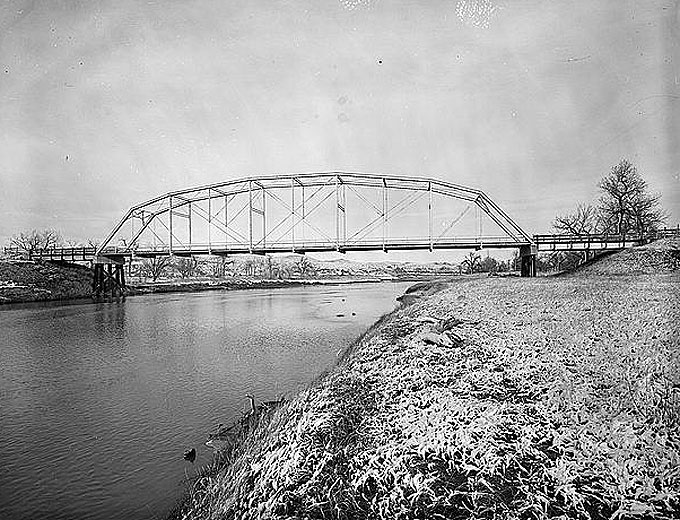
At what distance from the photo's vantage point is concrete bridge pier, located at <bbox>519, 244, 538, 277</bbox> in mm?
42375

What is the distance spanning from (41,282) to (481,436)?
61.1 meters

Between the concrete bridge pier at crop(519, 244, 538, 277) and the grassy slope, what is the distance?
52361mm

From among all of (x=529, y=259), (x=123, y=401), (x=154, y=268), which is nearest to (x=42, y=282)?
(x=154, y=268)

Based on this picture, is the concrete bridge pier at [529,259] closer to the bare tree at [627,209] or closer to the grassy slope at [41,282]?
the bare tree at [627,209]

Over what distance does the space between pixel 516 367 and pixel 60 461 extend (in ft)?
26.0

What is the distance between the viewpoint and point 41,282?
174ft

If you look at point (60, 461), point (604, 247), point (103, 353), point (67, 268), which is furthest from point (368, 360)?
point (67, 268)

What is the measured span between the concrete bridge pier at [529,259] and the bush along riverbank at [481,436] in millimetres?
36133

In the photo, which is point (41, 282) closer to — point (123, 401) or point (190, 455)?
point (123, 401)

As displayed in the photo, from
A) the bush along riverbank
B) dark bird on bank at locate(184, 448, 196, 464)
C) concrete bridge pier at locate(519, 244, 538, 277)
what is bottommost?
dark bird on bank at locate(184, 448, 196, 464)

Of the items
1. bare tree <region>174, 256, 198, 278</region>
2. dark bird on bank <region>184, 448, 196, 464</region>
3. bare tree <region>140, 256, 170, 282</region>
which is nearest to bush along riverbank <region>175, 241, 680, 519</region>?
dark bird on bank <region>184, 448, 196, 464</region>

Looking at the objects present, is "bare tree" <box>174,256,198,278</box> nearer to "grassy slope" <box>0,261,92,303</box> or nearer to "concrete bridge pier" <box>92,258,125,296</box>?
"grassy slope" <box>0,261,92,303</box>

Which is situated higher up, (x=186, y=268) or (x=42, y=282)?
(x=186, y=268)

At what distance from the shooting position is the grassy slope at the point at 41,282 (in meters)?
48.1
